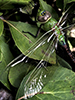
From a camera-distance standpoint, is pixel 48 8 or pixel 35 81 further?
pixel 48 8

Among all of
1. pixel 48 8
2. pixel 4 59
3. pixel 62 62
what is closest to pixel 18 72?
pixel 4 59

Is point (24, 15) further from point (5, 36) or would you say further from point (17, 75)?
point (17, 75)

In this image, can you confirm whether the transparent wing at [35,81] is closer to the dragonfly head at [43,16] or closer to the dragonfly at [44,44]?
the dragonfly at [44,44]

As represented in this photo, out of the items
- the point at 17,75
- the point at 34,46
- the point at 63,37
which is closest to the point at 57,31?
the point at 63,37

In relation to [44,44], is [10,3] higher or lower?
higher

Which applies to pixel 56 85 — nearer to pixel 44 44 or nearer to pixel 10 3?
pixel 44 44

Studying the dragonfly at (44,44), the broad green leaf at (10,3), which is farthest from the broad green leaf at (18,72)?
the broad green leaf at (10,3)

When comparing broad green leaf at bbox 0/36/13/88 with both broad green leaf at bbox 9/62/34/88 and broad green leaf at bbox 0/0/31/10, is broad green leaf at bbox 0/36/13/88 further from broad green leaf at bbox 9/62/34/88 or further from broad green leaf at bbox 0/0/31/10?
broad green leaf at bbox 0/0/31/10

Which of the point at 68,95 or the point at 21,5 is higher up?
the point at 21,5
